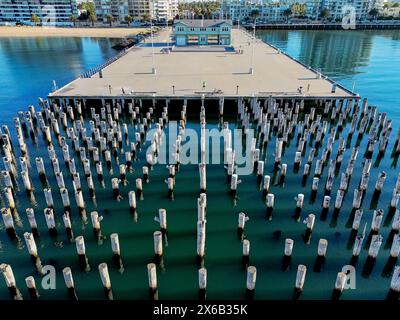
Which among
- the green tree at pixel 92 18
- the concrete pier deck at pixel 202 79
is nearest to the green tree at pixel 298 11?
the green tree at pixel 92 18

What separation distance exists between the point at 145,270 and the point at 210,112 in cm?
2763

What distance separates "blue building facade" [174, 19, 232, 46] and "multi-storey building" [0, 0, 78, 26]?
12278 centimetres

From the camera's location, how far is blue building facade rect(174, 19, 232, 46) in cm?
8188

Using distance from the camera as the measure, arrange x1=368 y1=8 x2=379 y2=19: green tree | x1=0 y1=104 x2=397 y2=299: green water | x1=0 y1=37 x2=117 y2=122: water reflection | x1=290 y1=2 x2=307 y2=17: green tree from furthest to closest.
Answer: x1=290 y1=2 x2=307 y2=17: green tree, x1=368 y1=8 x2=379 y2=19: green tree, x1=0 y1=37 x2=117 y2=122: water reflection, x1=0 y1=104 x2=397 y2=299: green water

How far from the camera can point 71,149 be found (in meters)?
34.0

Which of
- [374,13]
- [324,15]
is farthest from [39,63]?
[374,13]

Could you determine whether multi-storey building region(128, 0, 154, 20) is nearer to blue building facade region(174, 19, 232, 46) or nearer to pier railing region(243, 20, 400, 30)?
pier railing region(243, 20, 400, 30)

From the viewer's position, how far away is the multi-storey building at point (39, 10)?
183 m

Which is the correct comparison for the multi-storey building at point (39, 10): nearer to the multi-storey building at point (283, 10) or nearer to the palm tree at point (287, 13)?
the multi-storey building at point (283, 10)

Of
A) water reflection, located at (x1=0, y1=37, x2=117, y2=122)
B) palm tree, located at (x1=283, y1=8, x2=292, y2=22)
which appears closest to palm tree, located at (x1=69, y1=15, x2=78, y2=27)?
water reflection, located at (x1=0, y1=37, x2=117, y2=122)

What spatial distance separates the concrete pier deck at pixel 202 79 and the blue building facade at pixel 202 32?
497 inches

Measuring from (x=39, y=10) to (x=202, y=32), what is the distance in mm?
144974
